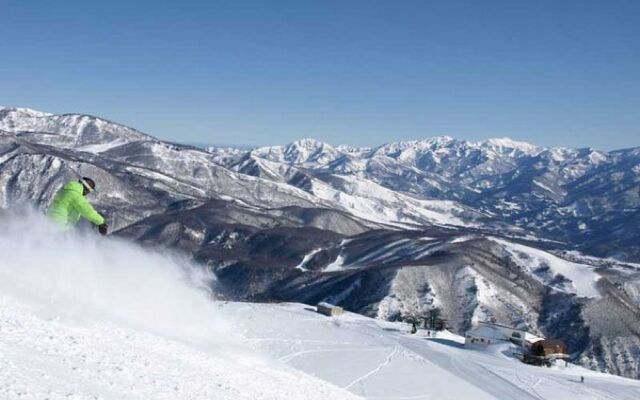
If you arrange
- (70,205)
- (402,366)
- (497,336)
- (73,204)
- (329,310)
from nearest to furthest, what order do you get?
(73,204) < (70,205) < (402,366) < (329,310) < (497,336)

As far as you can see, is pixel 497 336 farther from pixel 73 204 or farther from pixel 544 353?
pixel 73 204

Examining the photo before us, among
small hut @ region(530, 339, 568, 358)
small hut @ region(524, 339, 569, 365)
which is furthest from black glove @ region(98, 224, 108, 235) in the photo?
small hut @ region(530, 339, 568, 358)

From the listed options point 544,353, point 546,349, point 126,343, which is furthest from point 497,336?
point 126,343

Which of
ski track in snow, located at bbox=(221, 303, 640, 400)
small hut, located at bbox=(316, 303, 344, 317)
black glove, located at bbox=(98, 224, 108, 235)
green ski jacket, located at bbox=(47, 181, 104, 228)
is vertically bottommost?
ski track in snow, located at bbox=(221, 303, 640, 400)

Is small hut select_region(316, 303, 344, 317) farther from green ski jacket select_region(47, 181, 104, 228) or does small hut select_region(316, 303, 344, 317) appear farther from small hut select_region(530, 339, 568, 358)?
green ski jacket select_region(47, 181, 104, 228)

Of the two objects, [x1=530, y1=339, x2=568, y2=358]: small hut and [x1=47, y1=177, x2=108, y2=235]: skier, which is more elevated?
[x1=47, y1=177, x2=108, y2=235]: skier

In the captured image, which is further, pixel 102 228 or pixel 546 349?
pixel 546 349

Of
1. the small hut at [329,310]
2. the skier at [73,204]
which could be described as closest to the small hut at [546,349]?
the small hut at [329,310]
